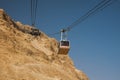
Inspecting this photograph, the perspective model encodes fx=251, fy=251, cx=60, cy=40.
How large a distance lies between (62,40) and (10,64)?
30.1 m

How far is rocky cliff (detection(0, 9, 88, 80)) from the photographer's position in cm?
5055

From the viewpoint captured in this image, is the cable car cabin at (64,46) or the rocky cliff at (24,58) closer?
the cable car cabin at (64,46)

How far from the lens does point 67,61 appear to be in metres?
86.8

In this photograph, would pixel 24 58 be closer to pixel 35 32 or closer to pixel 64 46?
pixel 35 32

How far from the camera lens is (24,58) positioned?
2335 inches

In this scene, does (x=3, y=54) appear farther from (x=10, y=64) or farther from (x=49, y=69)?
(x=49, y=69)

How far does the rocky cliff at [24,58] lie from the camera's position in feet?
166

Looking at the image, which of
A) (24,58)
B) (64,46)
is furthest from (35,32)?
(64,46)

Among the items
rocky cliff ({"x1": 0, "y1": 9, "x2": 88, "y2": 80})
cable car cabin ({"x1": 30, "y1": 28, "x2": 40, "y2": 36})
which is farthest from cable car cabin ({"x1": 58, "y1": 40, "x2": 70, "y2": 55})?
cable car cabin ({"x1": 30, "y1": 28, "x2": 40, "y2": 36})

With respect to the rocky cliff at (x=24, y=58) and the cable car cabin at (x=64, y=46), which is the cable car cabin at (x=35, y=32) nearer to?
the rocky cliff at (x=24, y=58)

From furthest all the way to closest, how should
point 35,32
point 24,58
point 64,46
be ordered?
1. point 35,32
2. point 24,58
3. point 64,46

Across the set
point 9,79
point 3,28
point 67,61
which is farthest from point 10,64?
point 67,61

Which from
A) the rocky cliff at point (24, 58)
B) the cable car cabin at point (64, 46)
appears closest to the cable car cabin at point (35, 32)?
the rocky cliff at point (24, 58)

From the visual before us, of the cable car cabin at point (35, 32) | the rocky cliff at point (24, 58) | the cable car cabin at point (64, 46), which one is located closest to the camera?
the cable car cabin at point (64, 46)
